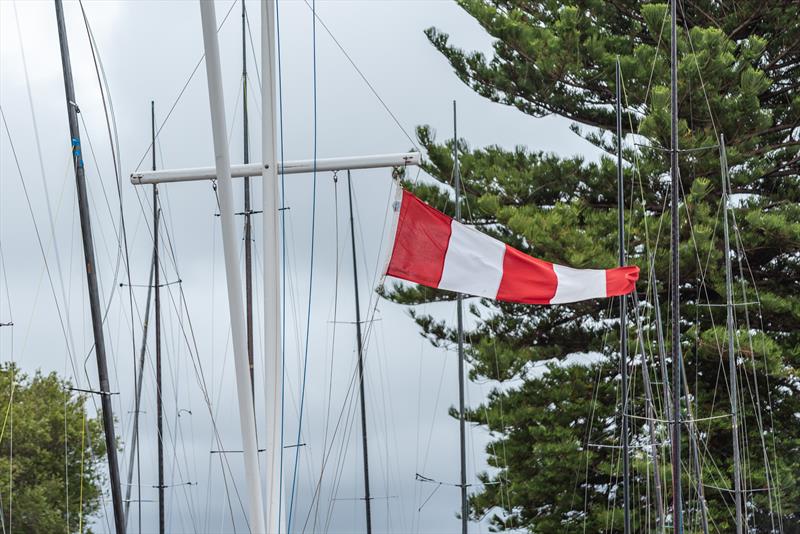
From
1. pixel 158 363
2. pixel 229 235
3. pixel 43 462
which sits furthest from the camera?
pixel 43 462

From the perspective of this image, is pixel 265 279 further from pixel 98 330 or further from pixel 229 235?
pixel 98 330

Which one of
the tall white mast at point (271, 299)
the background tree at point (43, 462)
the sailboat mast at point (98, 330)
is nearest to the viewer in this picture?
the tall white mast at point (271, 299)

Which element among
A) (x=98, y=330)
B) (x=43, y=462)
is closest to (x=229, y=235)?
(x=98, y=330)

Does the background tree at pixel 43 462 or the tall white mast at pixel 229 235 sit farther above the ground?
the tall white mast at pixel 229 235

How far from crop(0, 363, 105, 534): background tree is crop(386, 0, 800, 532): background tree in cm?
930

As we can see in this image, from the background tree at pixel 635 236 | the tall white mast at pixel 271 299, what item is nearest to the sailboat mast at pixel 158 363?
the background tree at pixel 635 236

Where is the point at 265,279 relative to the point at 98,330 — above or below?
above

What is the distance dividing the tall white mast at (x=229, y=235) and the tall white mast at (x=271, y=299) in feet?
0.70

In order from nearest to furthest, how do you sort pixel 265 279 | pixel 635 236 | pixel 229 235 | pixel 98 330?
1. pixel 229 235
2. pixel 265 279
3. pixel 98 330
4. pixel 635 236

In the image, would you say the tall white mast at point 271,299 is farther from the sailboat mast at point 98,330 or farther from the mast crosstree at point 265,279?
the sailboat mast at point 98,330

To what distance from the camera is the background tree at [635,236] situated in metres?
16.8

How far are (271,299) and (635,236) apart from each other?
38.6 feet

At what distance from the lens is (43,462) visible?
25.7m

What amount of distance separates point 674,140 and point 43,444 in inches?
760
